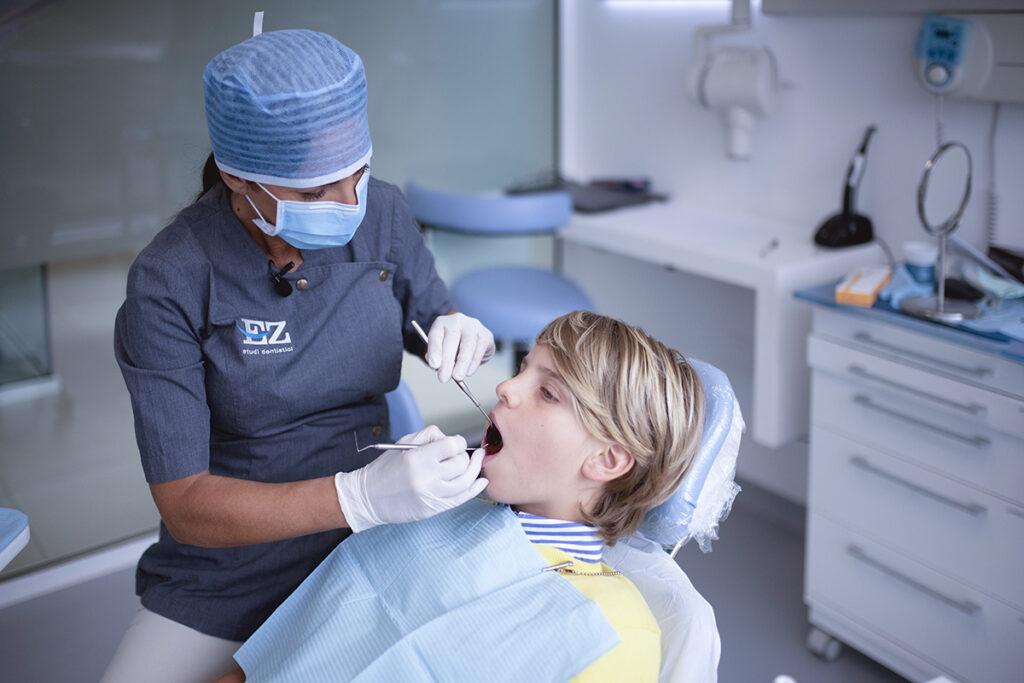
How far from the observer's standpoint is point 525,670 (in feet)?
3.47

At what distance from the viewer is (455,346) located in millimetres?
1354

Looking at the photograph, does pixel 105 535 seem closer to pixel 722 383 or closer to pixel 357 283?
pixel 357 283

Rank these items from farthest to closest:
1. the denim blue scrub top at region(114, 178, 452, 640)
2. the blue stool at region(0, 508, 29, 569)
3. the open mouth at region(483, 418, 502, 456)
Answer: the open mouth at region(483, 418, 502, 456)
the denim blue scrub top at region(114, 178, 452, 640)
the blue stool at region(0, 508, 29, 569)

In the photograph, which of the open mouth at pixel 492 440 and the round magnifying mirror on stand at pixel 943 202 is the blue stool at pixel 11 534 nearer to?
the open mouth at pixel 492 440

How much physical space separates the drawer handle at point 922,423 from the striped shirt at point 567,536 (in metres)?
0.88

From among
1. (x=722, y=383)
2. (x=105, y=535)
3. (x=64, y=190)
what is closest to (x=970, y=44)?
(x=722, y=383)

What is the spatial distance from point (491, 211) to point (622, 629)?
1492 mm

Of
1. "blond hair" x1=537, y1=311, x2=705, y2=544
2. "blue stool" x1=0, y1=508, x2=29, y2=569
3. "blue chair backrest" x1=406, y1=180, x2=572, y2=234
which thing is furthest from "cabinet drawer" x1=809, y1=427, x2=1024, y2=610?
"blue stool" x1=0, y1=508, x2=29, y2=569

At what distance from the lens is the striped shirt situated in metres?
1.23

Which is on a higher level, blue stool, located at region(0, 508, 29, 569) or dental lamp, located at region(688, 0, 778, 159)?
dental lamp, located at region(688, 0, 778, 159)

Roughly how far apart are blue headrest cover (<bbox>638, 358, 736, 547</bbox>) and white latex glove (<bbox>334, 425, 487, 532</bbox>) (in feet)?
0.91

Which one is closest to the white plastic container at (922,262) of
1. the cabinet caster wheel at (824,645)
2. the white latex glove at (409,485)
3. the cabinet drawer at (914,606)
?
the cabinet drawer at (914,606)

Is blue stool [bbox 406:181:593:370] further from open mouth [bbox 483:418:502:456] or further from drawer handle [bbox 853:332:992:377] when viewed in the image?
open mouth [bbox 483:418:502:456]

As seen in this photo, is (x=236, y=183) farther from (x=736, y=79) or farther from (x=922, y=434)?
(x=736, y=79)
